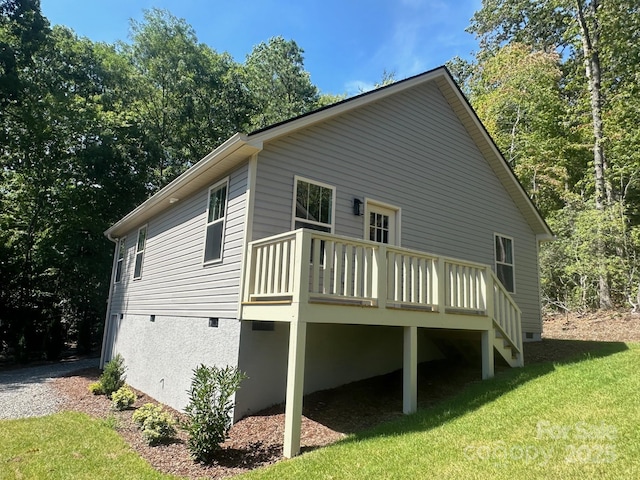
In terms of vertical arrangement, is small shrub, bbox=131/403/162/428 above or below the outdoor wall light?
below

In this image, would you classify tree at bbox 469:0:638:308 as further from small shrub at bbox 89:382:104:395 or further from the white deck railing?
small shrub at bbox 89:382:104:395

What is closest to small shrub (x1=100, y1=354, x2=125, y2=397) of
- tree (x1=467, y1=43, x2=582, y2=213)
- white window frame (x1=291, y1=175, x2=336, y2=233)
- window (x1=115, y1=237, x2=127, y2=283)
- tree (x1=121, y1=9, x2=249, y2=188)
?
window (x1=115, y1=237, x2=127, y2=283)

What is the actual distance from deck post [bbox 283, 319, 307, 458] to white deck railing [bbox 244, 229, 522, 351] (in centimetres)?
46

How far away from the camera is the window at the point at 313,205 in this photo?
748cm

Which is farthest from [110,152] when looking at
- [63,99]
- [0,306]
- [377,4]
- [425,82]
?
[425,82]

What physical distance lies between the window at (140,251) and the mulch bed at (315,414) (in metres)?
3.37

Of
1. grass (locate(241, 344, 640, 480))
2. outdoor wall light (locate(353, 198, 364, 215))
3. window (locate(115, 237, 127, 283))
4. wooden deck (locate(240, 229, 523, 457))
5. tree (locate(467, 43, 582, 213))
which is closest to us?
grass (locate(241, 344, 640, 480))

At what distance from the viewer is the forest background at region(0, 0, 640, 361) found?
55.4 ft

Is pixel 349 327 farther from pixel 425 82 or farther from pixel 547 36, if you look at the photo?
pixel 547 36

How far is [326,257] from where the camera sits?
5.73 meters

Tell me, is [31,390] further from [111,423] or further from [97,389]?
[111,423]

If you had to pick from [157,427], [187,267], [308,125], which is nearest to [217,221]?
[187,267]

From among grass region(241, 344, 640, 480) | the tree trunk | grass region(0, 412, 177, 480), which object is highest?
the tree trunk

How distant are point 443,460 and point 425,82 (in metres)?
8.61
